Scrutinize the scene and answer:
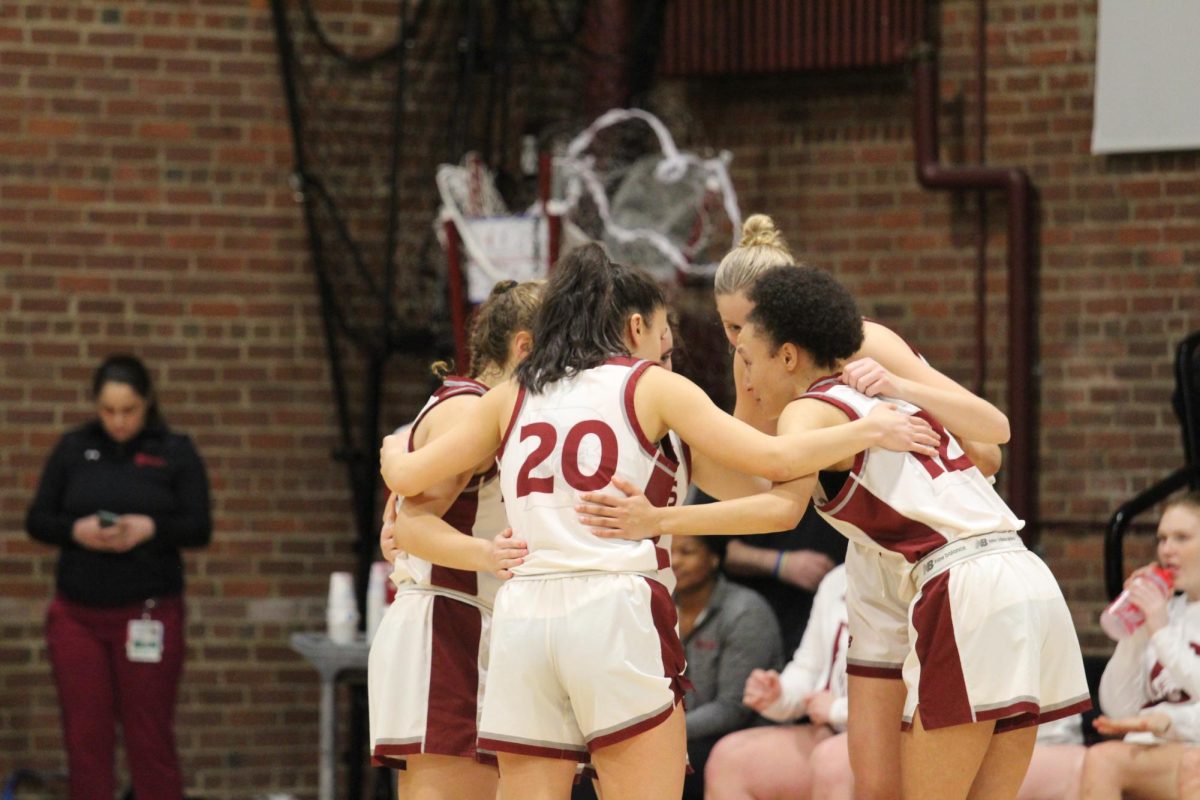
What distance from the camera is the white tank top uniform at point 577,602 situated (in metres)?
2.86

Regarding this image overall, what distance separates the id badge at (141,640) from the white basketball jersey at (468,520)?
244cm

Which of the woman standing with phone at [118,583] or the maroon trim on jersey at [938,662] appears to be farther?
the woman standing with phone at [118,583]

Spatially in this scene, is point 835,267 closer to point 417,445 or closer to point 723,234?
point 723,234

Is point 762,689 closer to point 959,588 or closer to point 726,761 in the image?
point 726,761

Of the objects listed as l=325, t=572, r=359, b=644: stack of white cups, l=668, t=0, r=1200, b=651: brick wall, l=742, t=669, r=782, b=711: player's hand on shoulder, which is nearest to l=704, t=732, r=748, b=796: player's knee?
l=742, t=669, r=782, b=711: player's hand on shoulder

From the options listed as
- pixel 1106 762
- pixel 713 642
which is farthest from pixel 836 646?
pixel 1106 762

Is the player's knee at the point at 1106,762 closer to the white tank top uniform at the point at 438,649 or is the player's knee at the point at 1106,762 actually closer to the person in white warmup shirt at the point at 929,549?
the person in white warmup shirt at the point at 929,549

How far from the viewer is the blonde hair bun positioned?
3535mm

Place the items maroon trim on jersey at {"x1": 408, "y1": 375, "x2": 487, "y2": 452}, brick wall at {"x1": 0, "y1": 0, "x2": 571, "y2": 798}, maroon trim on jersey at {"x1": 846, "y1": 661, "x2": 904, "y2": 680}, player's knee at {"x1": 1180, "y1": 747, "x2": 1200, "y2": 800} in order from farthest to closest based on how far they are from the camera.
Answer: brick wall at {"x1": 0, "y1": 0, "x2": 571, "y2": 798}
player's knee at {"x1": 1180, "y1": 747, "x2": 1200, "y2": 800}
maroon trim on jersey at {"x1": 408, "y1": 375, "x2": 487, "y2": 452}
maroon trim on jersey at {"x1": 846, "y1": 661, "x2": 904, "y2": 680}

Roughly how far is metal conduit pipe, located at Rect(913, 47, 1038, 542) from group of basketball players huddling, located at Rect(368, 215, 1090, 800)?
9.37 feet

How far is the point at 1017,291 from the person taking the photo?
19.9 ft

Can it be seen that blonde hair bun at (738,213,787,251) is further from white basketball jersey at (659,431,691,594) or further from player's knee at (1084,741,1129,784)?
player's knee at (1084,741,1129,784)

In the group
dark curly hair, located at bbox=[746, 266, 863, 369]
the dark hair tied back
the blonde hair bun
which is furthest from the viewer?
the dark hair tied back

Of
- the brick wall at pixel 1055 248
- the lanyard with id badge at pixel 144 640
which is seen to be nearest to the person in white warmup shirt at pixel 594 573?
the lanyard with id badge at pixel 144 640
